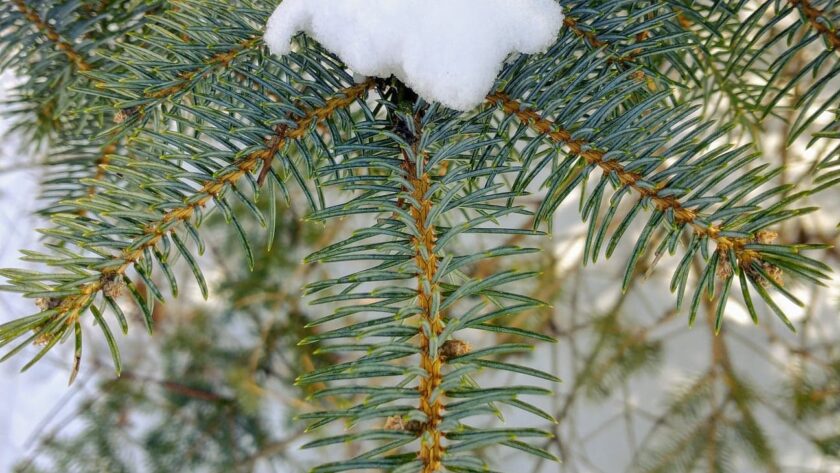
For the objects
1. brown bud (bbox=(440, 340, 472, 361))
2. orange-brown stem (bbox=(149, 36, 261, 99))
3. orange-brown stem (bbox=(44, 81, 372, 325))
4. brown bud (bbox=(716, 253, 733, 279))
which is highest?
orange-brown stem (bbox=(149, 36, 261, 99))

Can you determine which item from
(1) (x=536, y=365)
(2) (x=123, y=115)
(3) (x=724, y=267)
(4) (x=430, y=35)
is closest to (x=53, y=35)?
(2) (x=123, y=115)

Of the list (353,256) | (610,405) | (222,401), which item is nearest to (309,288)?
(353,256)

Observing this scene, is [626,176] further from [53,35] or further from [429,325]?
[53,35]

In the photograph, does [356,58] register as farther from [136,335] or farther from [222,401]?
[136,335]

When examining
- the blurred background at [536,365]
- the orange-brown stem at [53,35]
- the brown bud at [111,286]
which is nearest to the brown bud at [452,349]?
the brown bud at [111,286]

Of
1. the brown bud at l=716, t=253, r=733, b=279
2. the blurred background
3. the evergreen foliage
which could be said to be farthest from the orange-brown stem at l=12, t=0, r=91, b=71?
the blurred background

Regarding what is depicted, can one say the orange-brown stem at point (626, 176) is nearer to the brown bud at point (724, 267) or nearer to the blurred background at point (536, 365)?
the brown bud at point (724, 267)

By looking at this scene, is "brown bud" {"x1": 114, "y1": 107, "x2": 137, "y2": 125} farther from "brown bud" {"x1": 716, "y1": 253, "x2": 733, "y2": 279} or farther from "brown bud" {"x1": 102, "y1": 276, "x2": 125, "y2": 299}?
"brown bud" {"x1": 716, "y1": 253, "x2": 733, "y2": 279}
